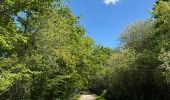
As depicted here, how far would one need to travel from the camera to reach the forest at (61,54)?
20375mm

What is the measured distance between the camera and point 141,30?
4947 cm

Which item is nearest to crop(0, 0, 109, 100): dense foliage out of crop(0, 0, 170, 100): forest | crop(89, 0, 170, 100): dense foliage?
crop(0, 0, 170, 100): forest

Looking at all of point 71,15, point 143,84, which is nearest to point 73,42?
point 71,15

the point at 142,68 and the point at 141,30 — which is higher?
the point at 141,30

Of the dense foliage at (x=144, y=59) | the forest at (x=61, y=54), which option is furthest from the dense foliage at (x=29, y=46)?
the dense foliage at (x=144, y=59)

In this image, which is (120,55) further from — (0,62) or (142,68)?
(0,62)

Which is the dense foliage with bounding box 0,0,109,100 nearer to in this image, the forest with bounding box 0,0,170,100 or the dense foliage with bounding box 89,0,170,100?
the forest with bounding box 0,0,170,100

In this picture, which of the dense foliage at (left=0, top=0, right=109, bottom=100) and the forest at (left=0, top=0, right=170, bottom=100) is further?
the forest at (left=0, top=0, right=170, bottom=100)

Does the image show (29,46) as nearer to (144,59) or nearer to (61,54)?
(61,54)

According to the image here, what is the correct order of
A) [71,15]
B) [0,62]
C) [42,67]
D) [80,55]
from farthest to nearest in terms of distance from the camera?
[80,55]
[71,15]
[42,67]
[0,62]

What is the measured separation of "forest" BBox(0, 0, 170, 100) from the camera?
2038 cm

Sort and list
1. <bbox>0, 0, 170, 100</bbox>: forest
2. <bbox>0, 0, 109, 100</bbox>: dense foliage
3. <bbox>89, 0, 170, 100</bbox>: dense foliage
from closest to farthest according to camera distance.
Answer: <bbox>0, 0, 109, 100</bbox>: dense foliage
<bbox>0, 0, 170, 100</bbox>: forest
<bbox>89, 0, 170, 100</bbox>: dense foliage

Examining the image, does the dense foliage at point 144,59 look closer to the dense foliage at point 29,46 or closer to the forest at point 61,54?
the forest at point 61,54

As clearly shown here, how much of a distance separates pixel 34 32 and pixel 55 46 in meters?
3.24
